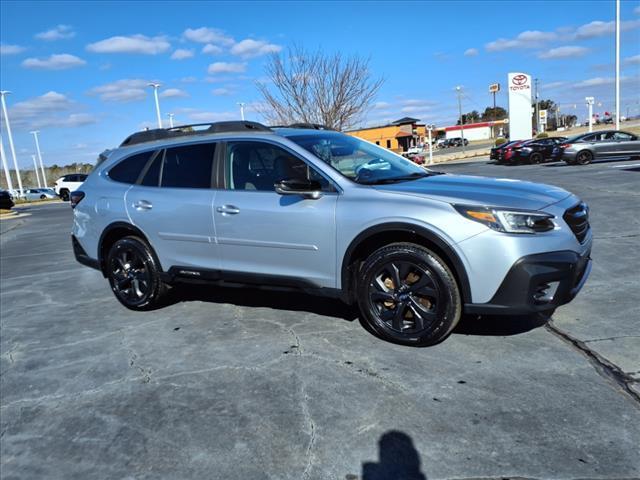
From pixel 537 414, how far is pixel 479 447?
49 cm

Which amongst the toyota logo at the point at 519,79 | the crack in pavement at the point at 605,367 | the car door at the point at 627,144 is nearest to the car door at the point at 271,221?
the crack in pavement at the point at 605,367

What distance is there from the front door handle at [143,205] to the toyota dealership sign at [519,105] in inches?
1669

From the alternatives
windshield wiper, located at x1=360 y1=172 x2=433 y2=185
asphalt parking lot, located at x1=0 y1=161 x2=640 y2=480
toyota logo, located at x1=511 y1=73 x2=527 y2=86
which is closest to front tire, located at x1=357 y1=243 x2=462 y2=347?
asphalt parking lot, located at x1=0 y1=161 x2=640 y2=480

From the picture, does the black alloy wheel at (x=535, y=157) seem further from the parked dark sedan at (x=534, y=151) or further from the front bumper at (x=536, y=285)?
the front bumper at (x=536, y=285)

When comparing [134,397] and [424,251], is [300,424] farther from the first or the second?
[424,251]

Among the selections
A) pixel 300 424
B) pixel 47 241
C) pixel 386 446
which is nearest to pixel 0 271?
pixel 47 241

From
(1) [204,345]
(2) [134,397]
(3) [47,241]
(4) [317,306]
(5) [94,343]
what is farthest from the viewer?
(3) [47,241]

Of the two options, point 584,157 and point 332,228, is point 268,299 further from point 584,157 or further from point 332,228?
point 584,157

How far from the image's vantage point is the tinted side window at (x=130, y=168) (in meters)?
Answer: 5.45

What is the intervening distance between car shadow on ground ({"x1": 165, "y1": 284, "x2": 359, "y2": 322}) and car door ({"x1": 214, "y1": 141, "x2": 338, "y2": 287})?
1.08 feet

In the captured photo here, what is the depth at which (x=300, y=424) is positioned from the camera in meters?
3.03

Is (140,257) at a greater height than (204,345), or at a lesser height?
greater

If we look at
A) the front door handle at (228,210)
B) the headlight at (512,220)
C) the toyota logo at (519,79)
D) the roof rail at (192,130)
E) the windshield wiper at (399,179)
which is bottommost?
the headlight at (512,220)

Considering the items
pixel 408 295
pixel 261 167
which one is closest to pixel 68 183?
pixel 261 167
